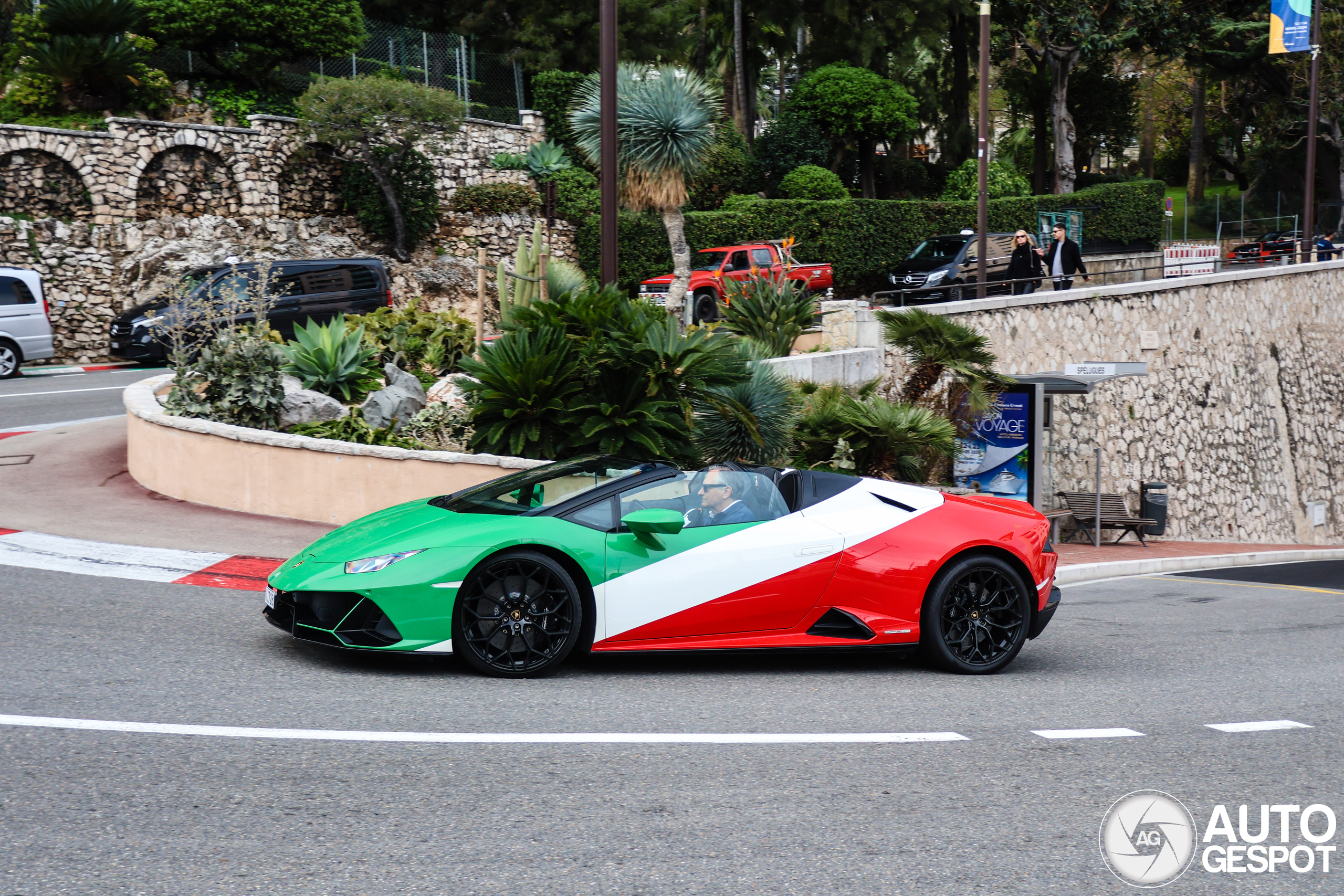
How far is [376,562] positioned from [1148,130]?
6950 cm

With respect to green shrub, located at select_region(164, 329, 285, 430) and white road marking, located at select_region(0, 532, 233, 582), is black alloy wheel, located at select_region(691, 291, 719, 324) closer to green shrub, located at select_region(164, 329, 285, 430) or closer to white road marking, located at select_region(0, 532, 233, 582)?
green shrub, located at select_region(164, 329, 285, 430)

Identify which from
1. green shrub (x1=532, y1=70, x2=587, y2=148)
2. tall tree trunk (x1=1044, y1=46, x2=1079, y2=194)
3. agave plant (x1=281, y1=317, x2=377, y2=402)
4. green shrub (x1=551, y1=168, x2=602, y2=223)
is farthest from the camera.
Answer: tall tree trunk (x1=1044, y1=46, x2=1079, y2=194)

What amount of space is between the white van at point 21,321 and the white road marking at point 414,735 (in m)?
18.6

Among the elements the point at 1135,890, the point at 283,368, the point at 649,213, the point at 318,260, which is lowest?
the point at 1135,890

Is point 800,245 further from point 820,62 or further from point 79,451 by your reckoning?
point 79,451

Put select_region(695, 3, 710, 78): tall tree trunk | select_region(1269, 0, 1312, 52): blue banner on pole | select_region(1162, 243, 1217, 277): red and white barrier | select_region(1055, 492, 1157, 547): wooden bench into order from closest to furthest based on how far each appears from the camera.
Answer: select_region(1055, 492, 1157, 547): wooden bench < select_region(1162, 243, 1217, 277): red and white barrier < select_region(1269, 0, 1312, 52): blue banner on pole < select_region(695, 3, 710, 78): tall tree trunk

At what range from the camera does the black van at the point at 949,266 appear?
2778 centimetres

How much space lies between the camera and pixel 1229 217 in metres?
56.0

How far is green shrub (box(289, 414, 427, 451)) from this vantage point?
38.5 ft

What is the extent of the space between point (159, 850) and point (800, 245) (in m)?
32.3

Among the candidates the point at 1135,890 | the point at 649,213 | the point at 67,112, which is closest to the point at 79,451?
the point at 1135,890

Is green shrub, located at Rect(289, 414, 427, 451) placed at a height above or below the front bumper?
above

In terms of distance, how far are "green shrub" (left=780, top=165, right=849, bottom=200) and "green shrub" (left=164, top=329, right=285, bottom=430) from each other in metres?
26.1

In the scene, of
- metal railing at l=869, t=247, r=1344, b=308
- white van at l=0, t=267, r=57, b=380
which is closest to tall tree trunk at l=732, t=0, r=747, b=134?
metal railing at l=869, t=247, r=1344, b=308
